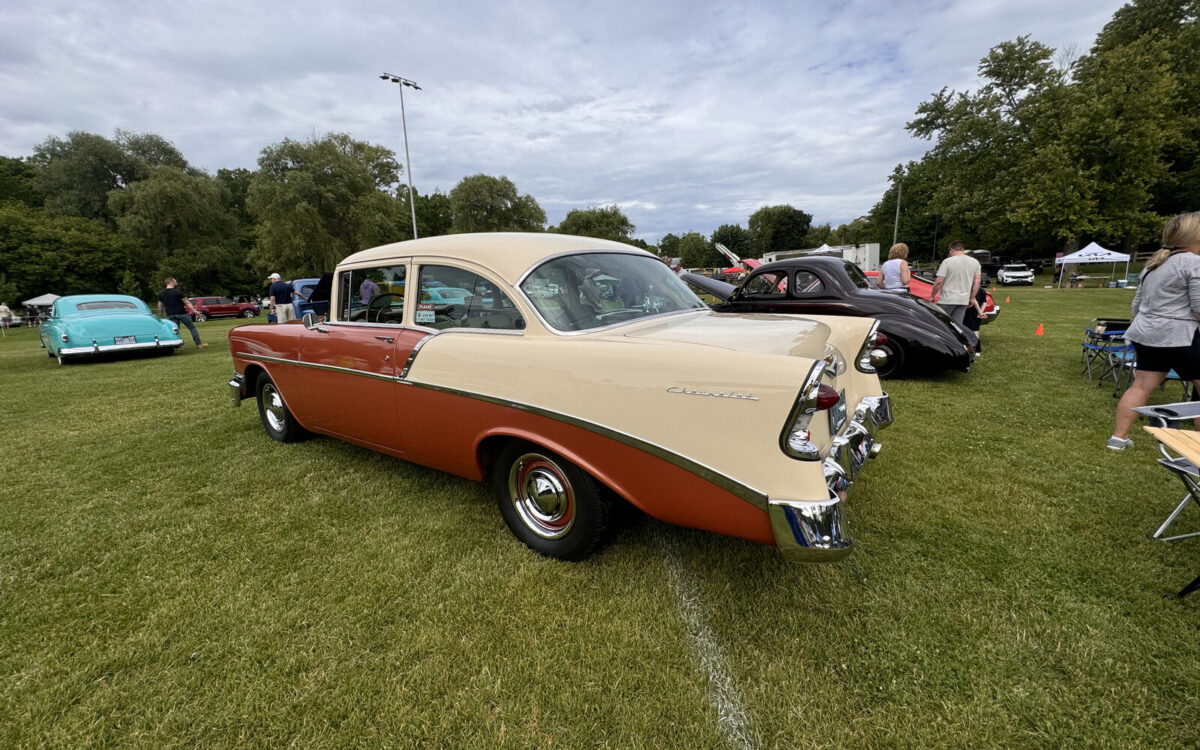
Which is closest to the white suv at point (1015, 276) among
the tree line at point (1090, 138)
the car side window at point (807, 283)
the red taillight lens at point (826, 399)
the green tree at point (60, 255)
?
the tree line at point (1090, 138)

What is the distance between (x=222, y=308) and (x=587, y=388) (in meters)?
34.2

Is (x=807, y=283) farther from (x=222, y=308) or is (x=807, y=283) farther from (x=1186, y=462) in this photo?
(x=222, y=308)

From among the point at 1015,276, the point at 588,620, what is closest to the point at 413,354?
the point at 588,620

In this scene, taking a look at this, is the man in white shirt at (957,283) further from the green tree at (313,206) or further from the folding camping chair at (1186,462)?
the green tree at (313,206)

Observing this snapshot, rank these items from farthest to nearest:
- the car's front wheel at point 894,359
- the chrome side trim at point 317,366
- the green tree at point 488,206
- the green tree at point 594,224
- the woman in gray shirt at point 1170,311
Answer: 1. the green tree at point 594,224
2. the green tree at point 488,206
3. the car's front wheel at point 894,359
4. the woman in gray shirt at point 1170,311
5. the chrome side trim at point 317,366

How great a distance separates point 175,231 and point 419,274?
134 ft

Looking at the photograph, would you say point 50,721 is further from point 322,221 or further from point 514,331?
point 322,221

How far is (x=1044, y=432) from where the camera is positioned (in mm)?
4188

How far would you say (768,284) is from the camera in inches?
268

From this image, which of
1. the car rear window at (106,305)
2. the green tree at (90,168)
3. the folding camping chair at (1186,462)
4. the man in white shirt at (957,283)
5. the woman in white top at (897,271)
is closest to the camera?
the folding camping chair at (1186,462)

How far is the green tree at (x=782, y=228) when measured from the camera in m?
74.1

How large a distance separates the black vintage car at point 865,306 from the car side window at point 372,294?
3981 millimetres

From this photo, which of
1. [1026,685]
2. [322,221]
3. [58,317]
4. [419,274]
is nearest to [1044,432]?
[1026,685]

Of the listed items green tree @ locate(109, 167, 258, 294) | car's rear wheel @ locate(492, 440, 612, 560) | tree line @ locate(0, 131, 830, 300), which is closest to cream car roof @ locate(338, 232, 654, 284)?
car's rear wheel @ locate(492, 440, 612, 560)
